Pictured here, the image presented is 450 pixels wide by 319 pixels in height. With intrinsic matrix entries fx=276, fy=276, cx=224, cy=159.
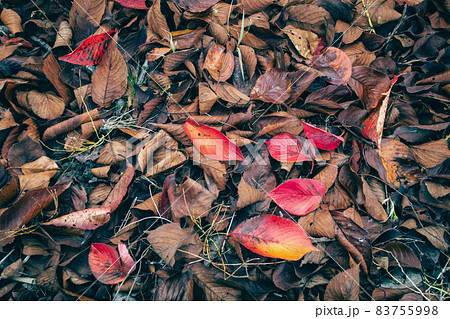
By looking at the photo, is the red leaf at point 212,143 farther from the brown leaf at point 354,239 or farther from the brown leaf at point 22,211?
the brown leaf at point 22,211

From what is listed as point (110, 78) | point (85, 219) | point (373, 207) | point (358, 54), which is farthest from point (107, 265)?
point (358, 54)

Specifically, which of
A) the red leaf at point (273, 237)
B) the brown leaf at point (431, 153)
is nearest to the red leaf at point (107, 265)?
the red leaf at point (273, 237)

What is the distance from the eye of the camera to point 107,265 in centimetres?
79

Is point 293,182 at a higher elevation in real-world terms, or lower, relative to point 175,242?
higher

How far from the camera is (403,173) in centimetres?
88

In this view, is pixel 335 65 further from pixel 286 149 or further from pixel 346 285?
pixel 346 285

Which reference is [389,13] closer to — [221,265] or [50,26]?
[221,265]

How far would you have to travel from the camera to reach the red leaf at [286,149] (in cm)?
83

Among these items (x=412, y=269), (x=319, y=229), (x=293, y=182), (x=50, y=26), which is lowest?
(x=412, y=269)

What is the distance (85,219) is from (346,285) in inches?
29.9

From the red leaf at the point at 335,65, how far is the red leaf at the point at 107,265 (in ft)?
2.72

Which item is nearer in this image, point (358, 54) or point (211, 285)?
point (211, 285)

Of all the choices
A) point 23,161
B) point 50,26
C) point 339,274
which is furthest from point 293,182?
point 50,26

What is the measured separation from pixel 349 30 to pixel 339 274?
0.79 meters
